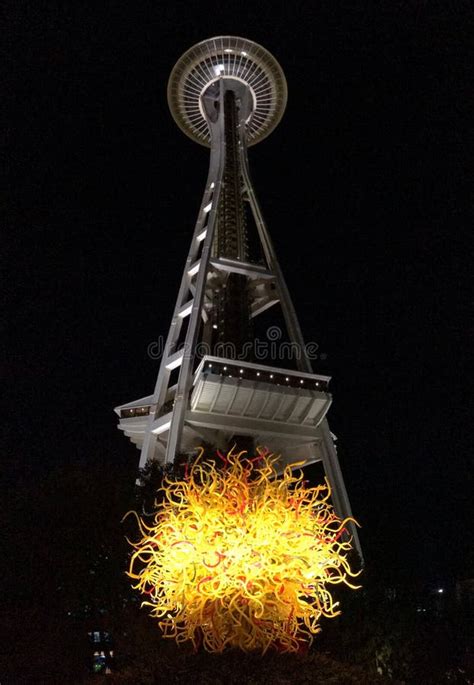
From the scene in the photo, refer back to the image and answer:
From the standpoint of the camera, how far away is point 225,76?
4725 centimetres

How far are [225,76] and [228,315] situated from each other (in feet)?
78.5

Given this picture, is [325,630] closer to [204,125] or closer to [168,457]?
[168,457]

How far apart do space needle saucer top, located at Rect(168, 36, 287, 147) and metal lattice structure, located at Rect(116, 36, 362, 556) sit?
89mm

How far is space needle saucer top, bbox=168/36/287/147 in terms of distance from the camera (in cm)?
4706

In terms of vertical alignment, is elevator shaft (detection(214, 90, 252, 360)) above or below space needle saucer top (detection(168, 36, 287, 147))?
below

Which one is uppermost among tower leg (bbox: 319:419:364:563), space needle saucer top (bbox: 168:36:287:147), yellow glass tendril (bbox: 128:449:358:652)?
space needle saucer top (bbox: 168:36:287:147)

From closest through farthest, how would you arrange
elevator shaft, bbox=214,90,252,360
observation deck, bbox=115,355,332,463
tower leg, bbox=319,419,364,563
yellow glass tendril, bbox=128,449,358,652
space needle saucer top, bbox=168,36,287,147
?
yellow glass tendril, bbox=128,449,358,652, observation deck, bbox=115,355,332,463, tower leg, bbox=319,419,364,563, elevator shaft, bbox=214,90,252,360, space needle saucer top, bbox=168,36,287,147

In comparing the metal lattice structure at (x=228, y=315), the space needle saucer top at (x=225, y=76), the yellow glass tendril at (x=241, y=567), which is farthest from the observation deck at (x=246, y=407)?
the space needle saucer top at (x=225, y=76)

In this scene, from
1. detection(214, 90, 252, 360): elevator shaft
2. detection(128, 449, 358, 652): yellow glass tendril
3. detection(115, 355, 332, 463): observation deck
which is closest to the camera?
detection(128, 449, 358, 652): yellow glass tendril

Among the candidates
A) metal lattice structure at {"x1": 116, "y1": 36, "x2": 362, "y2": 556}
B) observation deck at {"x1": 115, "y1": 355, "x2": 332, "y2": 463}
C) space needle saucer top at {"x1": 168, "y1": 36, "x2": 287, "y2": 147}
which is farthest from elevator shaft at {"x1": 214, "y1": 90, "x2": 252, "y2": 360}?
observation deck at {"x1": 115, "y1": 355, "x2": 332, "y2": 463}

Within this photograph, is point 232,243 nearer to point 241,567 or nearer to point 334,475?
point 334,475

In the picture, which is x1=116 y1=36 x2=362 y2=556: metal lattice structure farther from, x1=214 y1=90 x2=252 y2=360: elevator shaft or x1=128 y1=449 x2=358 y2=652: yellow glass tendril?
x1=128 y1=449 x2=358 y2=652: yellow glass tendril

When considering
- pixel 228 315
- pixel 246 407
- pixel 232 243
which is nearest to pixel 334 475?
pixel 246 407

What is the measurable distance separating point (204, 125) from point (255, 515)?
1905 inches
